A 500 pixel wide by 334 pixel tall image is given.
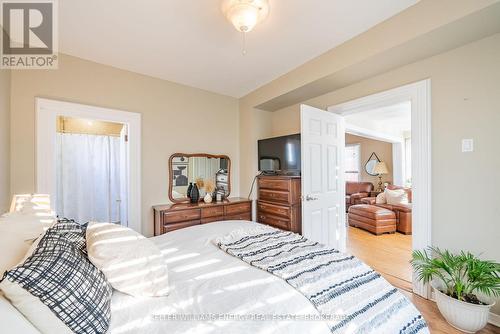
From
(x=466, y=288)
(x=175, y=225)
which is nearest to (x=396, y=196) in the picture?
(x=466, y=288)

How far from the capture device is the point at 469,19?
1.48 metres

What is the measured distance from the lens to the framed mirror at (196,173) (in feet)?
9.98

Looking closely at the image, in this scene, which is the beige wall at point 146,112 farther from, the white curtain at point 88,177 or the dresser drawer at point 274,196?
the white curtain at point 88,177

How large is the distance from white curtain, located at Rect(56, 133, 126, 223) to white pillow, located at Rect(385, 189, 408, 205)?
5.17 meters

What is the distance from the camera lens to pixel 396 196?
4.46 metres

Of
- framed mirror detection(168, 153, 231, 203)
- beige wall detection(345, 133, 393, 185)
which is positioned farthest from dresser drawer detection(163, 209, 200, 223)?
beige wall detection(345, 133, 393, 185)

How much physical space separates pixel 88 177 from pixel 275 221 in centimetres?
324

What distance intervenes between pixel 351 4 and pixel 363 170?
20.7 feet

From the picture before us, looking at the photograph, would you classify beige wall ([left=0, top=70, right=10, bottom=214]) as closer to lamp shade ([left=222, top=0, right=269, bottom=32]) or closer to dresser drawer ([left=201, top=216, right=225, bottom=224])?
dresser drawer ([left=201, top=216, right=225, bottom=224])

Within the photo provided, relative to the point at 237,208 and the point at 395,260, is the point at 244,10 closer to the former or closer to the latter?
the point at 237,208

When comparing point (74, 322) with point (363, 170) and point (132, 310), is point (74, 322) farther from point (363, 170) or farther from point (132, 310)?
point (363, 170)

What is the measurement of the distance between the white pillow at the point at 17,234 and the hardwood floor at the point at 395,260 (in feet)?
8.82

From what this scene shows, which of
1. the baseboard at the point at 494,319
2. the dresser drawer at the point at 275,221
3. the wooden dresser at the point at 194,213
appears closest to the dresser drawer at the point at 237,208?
the wooden dresser at the point at 194,213
